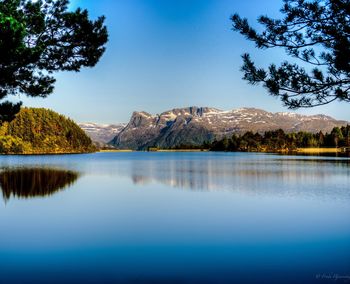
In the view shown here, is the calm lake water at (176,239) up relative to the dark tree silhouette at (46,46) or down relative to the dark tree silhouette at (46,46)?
down

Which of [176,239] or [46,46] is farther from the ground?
[46,46]

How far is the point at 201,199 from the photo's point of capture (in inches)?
1406

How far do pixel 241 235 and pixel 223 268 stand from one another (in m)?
6.31

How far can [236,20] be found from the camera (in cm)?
1379

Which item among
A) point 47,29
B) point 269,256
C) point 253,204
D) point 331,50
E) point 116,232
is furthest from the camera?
point 253,204

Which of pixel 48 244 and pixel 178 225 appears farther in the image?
pixel 178 225

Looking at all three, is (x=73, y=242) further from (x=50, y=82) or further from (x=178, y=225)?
(x=50, y=82)

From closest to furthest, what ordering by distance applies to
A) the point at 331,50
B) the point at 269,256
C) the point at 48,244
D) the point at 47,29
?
the point at 331,50, the point at 269,256, the point at 48,244, the point at 47,29

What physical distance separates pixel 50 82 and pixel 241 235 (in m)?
13.6

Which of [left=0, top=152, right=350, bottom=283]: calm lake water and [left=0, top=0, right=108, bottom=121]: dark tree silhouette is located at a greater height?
[left=0, top=0, right=108, bottom=121]: dark tree silhouette

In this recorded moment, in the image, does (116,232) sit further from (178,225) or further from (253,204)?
(253,204)

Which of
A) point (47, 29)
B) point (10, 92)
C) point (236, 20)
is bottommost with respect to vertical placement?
point (10, 92)

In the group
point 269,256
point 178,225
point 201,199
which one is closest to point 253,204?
point 201,199

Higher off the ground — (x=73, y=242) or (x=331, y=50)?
(x=331, y=50)
